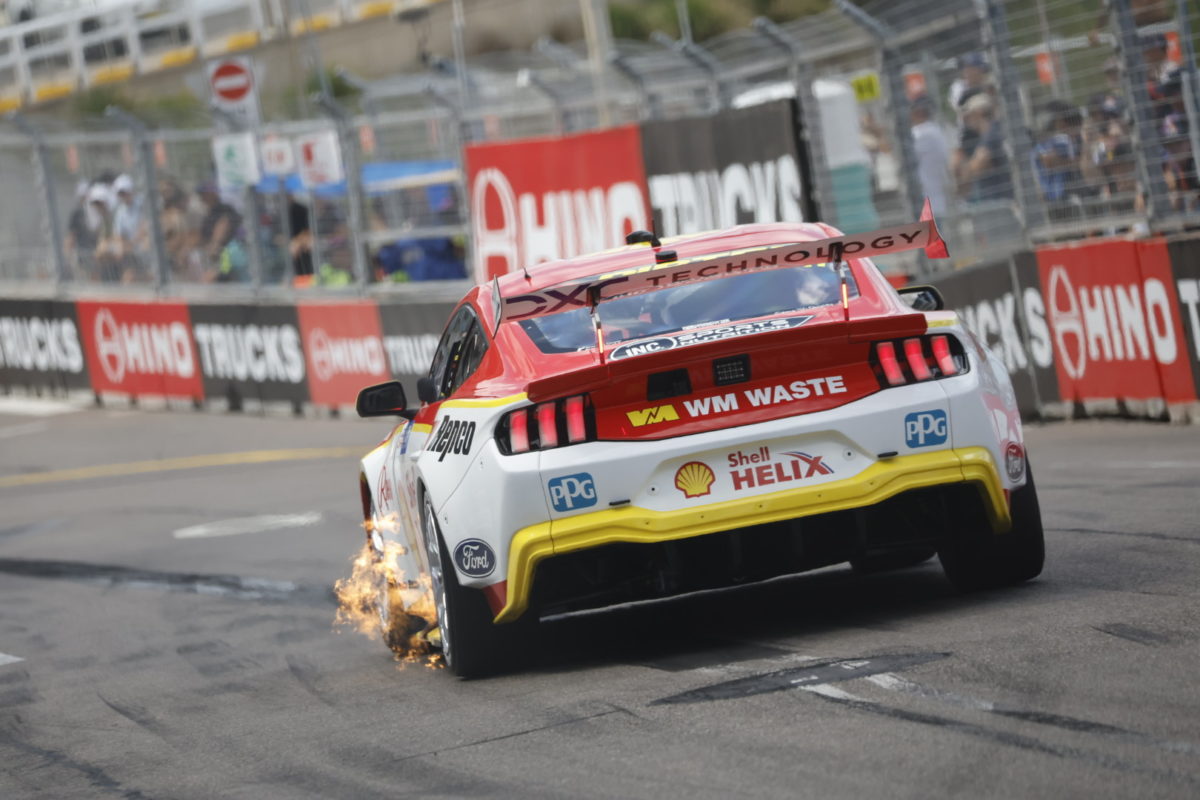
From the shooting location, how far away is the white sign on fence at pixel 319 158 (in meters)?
23.0

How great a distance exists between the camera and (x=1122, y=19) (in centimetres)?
1332

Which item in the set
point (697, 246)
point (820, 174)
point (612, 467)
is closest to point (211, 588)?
point (697, 246)

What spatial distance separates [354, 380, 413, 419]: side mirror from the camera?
8.45 metres

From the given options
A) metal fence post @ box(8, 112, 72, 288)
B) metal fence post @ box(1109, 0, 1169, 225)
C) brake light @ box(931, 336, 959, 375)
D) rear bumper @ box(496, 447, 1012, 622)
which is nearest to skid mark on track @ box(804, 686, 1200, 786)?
rear bumper @ box(496, 447, 1012, 622)

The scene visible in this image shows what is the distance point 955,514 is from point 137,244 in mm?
20494

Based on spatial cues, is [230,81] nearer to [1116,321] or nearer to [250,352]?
[250,352]

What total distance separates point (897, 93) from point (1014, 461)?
31.1 feet

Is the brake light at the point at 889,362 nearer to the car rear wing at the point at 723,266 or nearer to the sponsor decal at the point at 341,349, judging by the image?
the car rear wing at the point at 723,266

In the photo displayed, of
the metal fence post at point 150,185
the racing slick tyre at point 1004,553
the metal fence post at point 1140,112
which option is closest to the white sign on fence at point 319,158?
the metal fence post at point 150,185

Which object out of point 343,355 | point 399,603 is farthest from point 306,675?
point 343,355

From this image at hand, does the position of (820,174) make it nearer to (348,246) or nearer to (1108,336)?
(1108,336)

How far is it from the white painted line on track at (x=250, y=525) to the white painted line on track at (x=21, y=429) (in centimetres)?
1048

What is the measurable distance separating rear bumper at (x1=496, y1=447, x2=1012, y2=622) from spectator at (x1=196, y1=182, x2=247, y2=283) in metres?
18.3

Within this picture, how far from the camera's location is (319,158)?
2319cm
